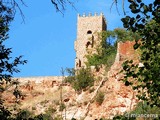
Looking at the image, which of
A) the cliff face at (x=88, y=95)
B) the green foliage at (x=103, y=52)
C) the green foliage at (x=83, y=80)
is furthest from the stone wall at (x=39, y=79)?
the green foliage at (x=103, y=52)

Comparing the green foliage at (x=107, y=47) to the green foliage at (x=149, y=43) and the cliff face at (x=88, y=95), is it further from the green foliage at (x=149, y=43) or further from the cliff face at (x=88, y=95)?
the green foliage at (x=149, y=43)

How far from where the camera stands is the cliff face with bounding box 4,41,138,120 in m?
29.4

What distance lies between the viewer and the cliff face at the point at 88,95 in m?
29.4

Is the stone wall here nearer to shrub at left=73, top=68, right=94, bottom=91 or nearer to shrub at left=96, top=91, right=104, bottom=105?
shrub at left=73, top=68, right=94, bottom=91

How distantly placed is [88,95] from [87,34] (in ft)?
91.5

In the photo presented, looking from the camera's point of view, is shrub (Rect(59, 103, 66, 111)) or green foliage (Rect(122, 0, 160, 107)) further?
shrub (Rect(59, 103, 66, 111))

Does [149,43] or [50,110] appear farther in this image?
[50,110]

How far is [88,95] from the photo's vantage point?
35.4 meters

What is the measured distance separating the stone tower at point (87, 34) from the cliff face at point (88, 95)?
14.7 m

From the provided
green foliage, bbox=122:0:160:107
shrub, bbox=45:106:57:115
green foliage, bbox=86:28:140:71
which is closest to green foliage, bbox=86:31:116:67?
green foliage, bbox=86:28:140:71

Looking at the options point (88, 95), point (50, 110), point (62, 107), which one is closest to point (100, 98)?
point (88, 95)

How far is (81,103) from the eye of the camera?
111 ft

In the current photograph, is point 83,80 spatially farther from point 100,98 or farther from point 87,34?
point 87,34

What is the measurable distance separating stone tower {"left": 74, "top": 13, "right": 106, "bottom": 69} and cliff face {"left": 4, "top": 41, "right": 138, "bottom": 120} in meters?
14.7
